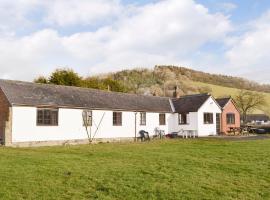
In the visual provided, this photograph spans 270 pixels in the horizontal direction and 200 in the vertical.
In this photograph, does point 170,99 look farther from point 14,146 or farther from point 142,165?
point 142,165

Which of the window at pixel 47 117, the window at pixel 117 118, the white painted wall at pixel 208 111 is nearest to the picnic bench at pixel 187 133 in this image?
the white painted wall at pixel 208 111

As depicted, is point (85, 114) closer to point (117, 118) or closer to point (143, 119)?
point (117, 118)

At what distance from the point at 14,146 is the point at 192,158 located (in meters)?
13.8

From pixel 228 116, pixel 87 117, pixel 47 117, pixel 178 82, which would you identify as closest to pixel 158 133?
pixel 87 117

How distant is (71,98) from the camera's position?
3041 cm

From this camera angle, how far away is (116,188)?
10945 millimetres

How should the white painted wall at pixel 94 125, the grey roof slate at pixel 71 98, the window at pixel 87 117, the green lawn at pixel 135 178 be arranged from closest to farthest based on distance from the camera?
the green lawn at pixel 135 178 < the white painted wall at pixel 94 125 < the grey roof slate at pixel 71 98 < the window at pixel 87 117

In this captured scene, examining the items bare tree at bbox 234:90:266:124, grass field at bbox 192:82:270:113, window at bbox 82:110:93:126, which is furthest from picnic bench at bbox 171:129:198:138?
grass field at bbox 192:82:270:113

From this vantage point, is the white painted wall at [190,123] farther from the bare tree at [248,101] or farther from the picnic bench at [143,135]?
the bare tree at [248,101]

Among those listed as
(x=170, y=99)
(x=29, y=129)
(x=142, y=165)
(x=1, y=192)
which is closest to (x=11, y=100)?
(x=29, y=129)

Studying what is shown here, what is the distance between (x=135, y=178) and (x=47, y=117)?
1676 cm

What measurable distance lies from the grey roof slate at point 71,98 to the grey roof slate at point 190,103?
1.38 meters

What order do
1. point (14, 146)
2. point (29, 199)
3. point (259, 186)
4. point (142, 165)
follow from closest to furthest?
point (29, 199) < point (259, 186) < point (142, 165) < point (14, 146)

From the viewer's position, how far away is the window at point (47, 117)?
26844mm
